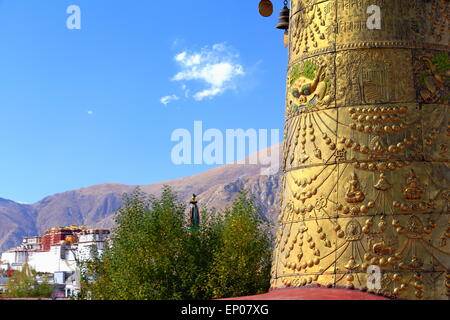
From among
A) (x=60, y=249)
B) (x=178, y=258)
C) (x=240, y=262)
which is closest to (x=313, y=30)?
(x=240, y=262)

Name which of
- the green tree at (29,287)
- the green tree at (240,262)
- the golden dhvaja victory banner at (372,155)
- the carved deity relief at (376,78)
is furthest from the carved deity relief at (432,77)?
the green tree at (29,287)

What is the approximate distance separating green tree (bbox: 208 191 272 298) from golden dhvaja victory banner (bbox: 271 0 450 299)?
615 inches

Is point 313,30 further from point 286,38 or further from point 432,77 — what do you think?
point 432,77

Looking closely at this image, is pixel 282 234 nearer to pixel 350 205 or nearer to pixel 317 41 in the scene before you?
pixel 350 205

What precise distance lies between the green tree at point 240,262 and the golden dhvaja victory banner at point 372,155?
51.2 ft

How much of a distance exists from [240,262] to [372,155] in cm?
1728

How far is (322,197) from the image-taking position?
11.6m

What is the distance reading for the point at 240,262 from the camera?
92.1ft

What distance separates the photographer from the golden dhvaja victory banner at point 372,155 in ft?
36.2

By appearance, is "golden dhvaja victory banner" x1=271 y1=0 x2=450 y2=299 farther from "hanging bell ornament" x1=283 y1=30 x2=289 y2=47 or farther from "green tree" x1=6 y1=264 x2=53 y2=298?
"green tree" x1=6 y1=264 x2=53 y2=298

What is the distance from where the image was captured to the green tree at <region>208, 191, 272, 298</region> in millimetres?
27656

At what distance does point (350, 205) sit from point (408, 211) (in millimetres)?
853

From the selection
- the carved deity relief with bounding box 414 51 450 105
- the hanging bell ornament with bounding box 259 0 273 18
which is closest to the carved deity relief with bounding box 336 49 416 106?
the carved deity relief with bounding box 414 51 450 105

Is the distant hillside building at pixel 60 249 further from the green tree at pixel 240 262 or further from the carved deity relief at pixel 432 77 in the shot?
the carved deity relief at pixel 432 77
